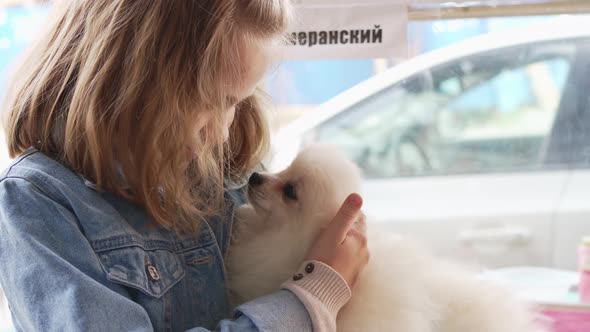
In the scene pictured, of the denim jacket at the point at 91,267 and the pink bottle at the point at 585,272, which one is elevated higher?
the denim jacket at the point at 91,267

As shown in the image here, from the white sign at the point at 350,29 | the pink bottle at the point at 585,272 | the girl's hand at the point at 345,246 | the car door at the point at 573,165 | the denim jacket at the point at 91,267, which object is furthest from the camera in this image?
the car door at the point at 573,165

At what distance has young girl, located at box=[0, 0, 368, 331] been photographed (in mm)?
909

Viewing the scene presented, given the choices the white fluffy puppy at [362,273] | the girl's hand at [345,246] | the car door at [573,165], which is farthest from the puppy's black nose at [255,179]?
the car door at [573,165]

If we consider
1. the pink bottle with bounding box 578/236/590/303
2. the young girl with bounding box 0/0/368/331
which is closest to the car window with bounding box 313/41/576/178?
the pink bottle with bounding box 578/236/590/303

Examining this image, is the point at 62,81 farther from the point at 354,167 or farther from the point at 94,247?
the point at 354,167

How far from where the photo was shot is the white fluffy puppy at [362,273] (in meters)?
1.14

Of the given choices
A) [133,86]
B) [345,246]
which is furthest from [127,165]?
[345,246]

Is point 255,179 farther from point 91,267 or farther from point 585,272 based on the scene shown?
point 585,272

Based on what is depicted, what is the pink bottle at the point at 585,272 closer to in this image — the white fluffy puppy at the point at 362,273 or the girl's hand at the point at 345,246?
the white fluffy puppy at the point at 362,273

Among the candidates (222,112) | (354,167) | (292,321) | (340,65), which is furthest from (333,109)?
(292,321)

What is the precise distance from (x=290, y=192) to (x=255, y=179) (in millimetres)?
76

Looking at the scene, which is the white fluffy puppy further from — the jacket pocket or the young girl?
the jacket pocket

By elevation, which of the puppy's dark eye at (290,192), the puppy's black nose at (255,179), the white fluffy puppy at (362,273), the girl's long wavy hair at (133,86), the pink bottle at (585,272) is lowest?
the pink bottle at (585,272)

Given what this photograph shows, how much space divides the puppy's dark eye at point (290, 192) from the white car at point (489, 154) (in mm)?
A: 460
